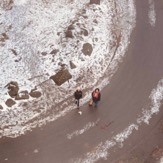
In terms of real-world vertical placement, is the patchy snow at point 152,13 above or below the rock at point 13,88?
above

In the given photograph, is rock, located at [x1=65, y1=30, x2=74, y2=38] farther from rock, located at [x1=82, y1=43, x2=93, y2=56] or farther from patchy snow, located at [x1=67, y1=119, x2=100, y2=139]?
patchy snow, located at [x1=67, y1=119, x2=100, y2=139]

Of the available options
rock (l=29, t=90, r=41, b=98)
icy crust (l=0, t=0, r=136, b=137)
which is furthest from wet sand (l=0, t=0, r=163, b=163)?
rock (l=29, t=90, r=41, b=98)

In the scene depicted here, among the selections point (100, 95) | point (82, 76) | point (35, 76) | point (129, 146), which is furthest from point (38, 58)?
point (129, 146)

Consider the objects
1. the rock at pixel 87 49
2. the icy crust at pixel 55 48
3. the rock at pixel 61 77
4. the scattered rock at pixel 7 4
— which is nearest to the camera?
the icy crust at pixel 55 48

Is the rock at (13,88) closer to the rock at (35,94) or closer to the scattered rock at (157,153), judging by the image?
the rock at (35,94)

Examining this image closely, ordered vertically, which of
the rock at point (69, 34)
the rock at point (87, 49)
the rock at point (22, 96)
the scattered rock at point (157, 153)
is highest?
the rock at point (69, 34)

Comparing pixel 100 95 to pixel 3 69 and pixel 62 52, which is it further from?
pixel 3 69

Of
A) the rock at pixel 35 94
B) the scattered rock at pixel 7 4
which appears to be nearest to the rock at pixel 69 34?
the scattered rock at pixel 7 4
